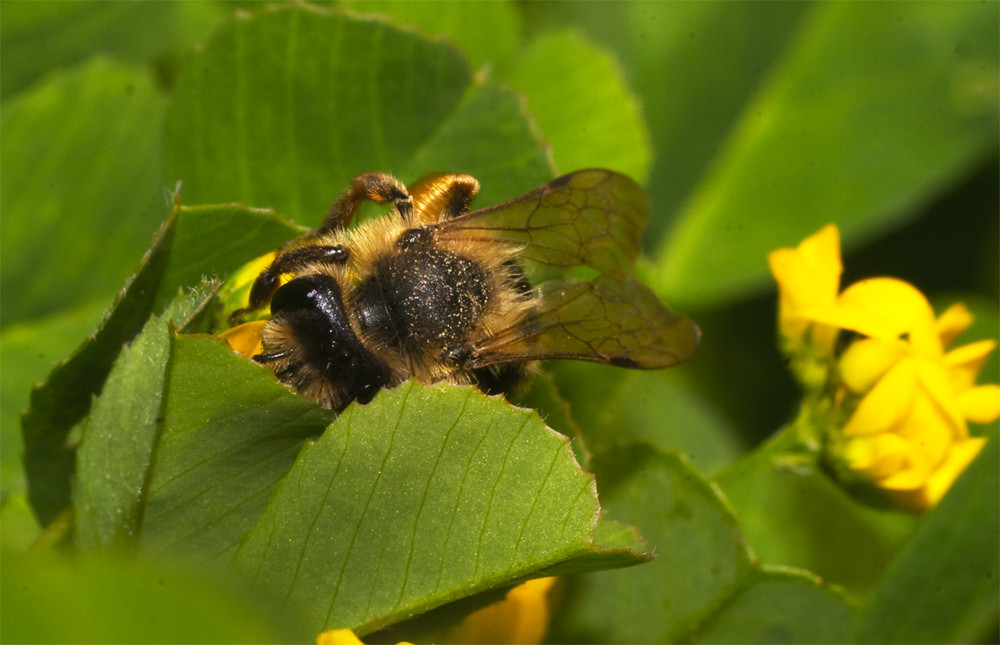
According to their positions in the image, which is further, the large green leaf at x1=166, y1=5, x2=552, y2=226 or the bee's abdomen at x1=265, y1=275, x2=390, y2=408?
the large green leaf at x1=166, y1=5, x2=552, y2=226

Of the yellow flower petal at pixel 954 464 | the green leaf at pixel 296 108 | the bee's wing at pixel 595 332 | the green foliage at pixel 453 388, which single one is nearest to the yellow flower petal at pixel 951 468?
the yellow flower petal at pixel 954 464

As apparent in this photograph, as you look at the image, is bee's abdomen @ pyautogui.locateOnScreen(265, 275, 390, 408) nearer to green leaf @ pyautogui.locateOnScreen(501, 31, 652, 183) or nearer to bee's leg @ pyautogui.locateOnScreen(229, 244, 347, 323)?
bee's leg @ pyautogui.locateOnScreen(229, 244, 347, 323)

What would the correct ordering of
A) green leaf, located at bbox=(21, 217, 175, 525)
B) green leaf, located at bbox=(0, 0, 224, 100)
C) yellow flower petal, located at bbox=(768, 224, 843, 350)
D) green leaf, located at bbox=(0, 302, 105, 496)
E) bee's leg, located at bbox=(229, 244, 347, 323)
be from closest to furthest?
green leaf, located at bbox=(21, 217, 175, 525)
bee's leg, located at bbox=(229, 244, 347, 323)
green leaf, located at bbox=(0, 302, 105, 496)
yellow flower petal, located at bbox=(768, 224, 843, 350)
green leaf, located at bbox=(0, 0, 224, 100)

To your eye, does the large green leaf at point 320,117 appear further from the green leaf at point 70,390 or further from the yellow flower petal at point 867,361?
the yellow flower petal at point 867,361

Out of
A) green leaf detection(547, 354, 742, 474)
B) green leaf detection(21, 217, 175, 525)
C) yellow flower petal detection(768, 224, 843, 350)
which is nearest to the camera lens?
green leaf detection(21, 217, 175, 525)

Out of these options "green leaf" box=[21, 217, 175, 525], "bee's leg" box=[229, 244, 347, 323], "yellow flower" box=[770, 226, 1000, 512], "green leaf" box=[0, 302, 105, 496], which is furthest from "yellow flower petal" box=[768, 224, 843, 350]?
"green leaf" box=[0, 302, 105, 496]

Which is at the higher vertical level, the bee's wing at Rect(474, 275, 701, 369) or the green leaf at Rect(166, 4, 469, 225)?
the green leaf at Rect(166, 4, 469, 225)

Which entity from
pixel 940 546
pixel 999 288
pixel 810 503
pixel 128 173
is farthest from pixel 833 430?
pixel 128 173
